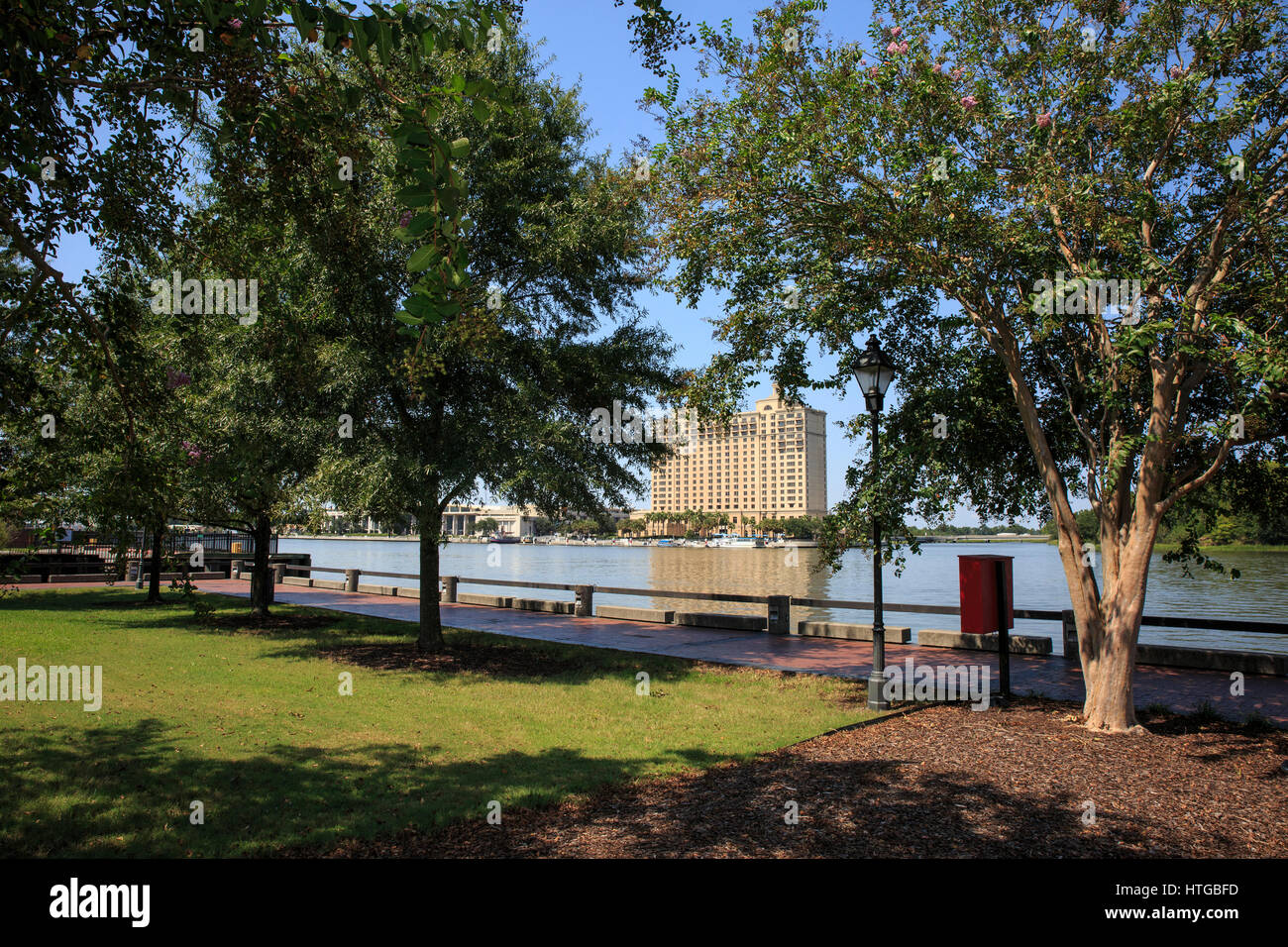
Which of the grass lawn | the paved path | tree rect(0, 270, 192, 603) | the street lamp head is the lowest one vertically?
the paved path

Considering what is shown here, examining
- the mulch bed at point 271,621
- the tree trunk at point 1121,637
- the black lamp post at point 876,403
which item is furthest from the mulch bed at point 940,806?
the mulch bed at point 271,621

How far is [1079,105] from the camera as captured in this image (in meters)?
8.53

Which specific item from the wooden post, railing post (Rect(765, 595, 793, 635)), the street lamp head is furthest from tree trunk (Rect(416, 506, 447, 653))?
the wooden post

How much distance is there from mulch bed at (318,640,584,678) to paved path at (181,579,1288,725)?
1835 millimetres

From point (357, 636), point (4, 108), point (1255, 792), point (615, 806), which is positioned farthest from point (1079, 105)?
point (357, 636)

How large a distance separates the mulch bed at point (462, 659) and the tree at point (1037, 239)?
5513 millimetres

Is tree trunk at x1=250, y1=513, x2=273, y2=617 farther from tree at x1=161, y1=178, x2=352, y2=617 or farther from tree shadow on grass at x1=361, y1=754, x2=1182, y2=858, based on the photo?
tree shadow on grass at x1=361, y1=754, x2=1182, y2=858

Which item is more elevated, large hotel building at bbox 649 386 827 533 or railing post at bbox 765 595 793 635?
large hotel building at bbox 649 386 827 533

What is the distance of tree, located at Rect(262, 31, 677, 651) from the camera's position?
1099 centimetres

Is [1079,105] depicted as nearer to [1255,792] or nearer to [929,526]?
[929,526]

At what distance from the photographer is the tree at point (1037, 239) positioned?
7.61m

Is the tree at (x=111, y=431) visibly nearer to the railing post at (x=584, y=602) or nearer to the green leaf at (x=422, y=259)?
the green leaf at (x=422, y=259)
